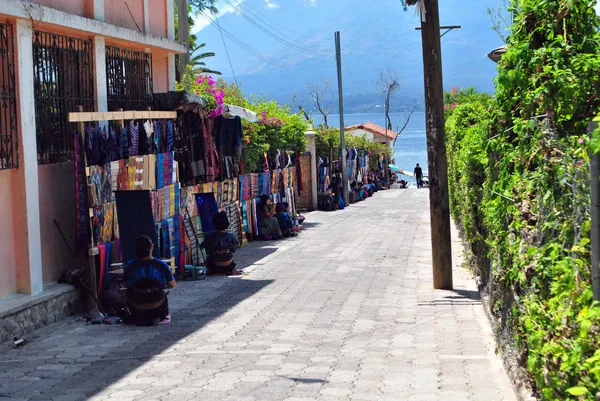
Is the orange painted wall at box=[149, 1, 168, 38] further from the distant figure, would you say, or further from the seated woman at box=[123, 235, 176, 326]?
the distant figure

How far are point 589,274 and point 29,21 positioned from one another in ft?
29.5

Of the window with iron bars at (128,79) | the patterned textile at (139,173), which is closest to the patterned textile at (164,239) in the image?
the patterned textile at (139,173)

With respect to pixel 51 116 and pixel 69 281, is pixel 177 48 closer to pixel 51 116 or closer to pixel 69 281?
pixel 51 116

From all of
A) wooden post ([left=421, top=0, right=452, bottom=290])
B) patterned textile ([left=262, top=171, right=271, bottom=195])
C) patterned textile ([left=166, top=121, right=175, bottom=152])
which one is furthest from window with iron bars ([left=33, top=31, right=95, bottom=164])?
patterned textile ([left=262, top=171, right=271, bottom=195])

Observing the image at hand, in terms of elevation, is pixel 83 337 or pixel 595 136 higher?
pixel 595 136

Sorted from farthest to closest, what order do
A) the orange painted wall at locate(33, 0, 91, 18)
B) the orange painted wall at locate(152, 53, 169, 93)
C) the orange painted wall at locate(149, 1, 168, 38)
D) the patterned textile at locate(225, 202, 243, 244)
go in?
the patterned textile at locate(225, 202, 243, 244) → the orange painted wall at locate(152, 53, 169, 93) → the orange painted wall at locate(149, 1, 168, 38) → the orange painted wall at locate(33, 0, 91, 18)

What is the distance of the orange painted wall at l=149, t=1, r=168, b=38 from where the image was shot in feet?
54.9

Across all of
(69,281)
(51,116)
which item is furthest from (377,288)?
(51,116)

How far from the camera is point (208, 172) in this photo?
18000 millimetres

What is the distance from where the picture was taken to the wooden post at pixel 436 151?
1322 centimetres

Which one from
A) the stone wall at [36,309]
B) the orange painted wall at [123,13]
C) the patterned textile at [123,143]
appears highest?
the orange painted wall at [123,13]

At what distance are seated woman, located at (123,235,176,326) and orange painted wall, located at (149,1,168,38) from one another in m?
6.82

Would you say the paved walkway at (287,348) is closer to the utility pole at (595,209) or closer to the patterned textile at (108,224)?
the patterned textile at (108,224)

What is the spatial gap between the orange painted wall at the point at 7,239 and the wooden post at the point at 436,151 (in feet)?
20.4
